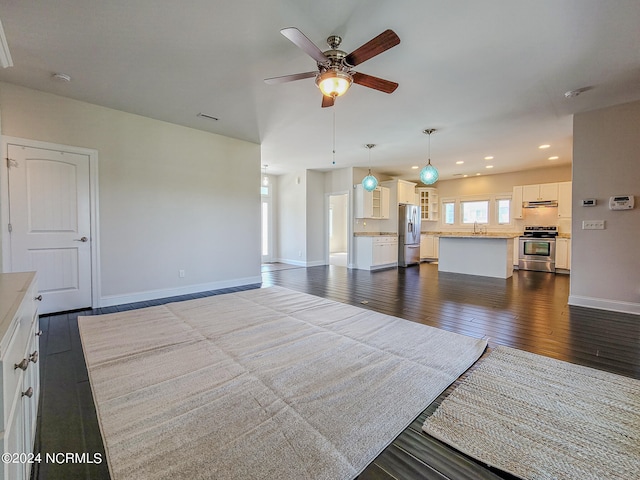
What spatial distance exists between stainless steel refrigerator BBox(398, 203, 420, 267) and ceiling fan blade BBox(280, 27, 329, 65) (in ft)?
21.1

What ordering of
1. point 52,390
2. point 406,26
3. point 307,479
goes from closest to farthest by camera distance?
point 307,479, point 52,390, point 406,26

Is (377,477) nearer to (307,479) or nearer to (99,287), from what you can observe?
(307,479)

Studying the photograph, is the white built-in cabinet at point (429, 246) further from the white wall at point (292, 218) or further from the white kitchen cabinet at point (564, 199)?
the white wall at point (292, 218)

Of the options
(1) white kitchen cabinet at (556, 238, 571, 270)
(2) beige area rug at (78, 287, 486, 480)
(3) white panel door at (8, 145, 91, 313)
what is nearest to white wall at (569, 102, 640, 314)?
(2) beige area rug at (78, 287, 486, 480)

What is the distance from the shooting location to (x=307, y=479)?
1256mm

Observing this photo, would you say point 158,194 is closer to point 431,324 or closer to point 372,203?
point 431,324

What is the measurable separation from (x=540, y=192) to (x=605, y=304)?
4.54 meters

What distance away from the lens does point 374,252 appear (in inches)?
299

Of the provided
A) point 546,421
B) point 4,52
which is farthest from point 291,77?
point 546,421

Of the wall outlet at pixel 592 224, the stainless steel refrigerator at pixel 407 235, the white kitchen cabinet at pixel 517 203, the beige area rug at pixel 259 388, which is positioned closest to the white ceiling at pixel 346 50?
the wall outlet at pixel 592 224

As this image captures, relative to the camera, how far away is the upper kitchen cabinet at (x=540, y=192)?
7316 mm

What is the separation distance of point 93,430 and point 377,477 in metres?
1.57

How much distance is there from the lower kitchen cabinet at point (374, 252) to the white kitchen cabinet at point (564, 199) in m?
4.16

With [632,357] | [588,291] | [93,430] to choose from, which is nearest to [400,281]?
[588,291]
